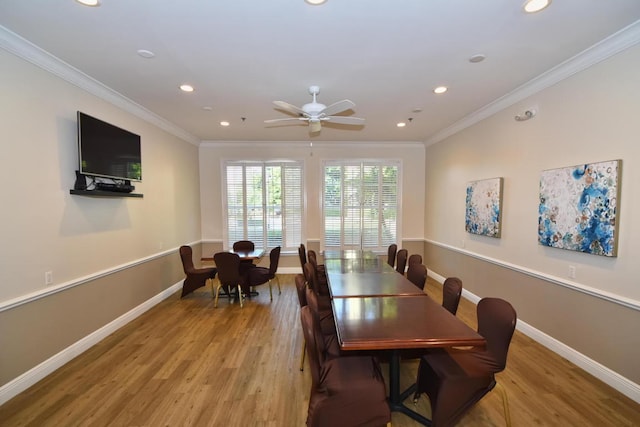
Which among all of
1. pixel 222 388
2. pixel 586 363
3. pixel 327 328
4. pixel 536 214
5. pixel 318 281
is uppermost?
pixel 536 214

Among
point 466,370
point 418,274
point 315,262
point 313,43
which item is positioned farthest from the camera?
point 315,262

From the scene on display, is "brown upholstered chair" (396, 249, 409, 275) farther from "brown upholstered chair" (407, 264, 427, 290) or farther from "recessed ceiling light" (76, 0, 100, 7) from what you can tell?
"recessed ceiling light" (76, 0, 100, 7)

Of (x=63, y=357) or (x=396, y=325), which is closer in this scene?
(x=396, y=325)

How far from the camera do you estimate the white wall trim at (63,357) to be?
231 centimetres

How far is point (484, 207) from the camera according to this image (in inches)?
162

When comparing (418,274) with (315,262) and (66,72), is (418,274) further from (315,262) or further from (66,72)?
(66,72)

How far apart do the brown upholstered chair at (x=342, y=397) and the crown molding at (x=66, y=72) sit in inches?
131

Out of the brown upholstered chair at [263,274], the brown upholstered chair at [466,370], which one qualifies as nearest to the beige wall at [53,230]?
the brown upholstered chair at [263,274]

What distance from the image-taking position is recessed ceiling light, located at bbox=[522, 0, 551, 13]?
1.93 metres

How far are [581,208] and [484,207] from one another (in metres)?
1.45

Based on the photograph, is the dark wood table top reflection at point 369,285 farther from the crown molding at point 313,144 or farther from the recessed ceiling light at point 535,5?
the crown molding at point 313,144

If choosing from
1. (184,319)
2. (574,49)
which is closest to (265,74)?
(574,49)

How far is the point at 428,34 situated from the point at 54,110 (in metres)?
3.62

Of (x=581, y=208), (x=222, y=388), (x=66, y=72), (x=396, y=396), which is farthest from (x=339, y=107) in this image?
(x=222, y=388)
